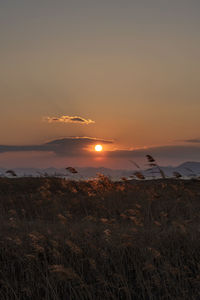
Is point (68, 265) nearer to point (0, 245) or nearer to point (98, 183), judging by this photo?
point (0, 245)

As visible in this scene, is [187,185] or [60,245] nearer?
[60,245]

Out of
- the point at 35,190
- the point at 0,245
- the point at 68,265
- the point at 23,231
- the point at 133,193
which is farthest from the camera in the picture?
the point at 35,190

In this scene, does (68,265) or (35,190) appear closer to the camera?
(68,265)

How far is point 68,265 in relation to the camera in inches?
227

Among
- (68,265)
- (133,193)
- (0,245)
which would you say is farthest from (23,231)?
(133,193)

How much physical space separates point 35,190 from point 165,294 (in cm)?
1047

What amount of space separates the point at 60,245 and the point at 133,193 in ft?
22.8

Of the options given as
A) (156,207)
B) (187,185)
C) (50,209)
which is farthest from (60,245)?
(187,185)

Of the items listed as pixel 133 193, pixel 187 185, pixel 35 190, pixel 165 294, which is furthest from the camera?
pixel 187 185

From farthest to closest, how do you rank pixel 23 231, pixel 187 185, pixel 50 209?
pixel 187 185 < pixel 50 209 < pixel 23 231

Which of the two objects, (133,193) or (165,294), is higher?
(133,193)

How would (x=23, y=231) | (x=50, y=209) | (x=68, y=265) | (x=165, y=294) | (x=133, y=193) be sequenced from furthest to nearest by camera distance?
(x=133, y=193) → (x=50, y=209) → (x=23, y=231) → (x=68, y=265) → (x=165, y=294)

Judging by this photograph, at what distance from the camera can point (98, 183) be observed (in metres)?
15.1

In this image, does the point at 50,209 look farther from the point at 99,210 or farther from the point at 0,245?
the point at 0,245
